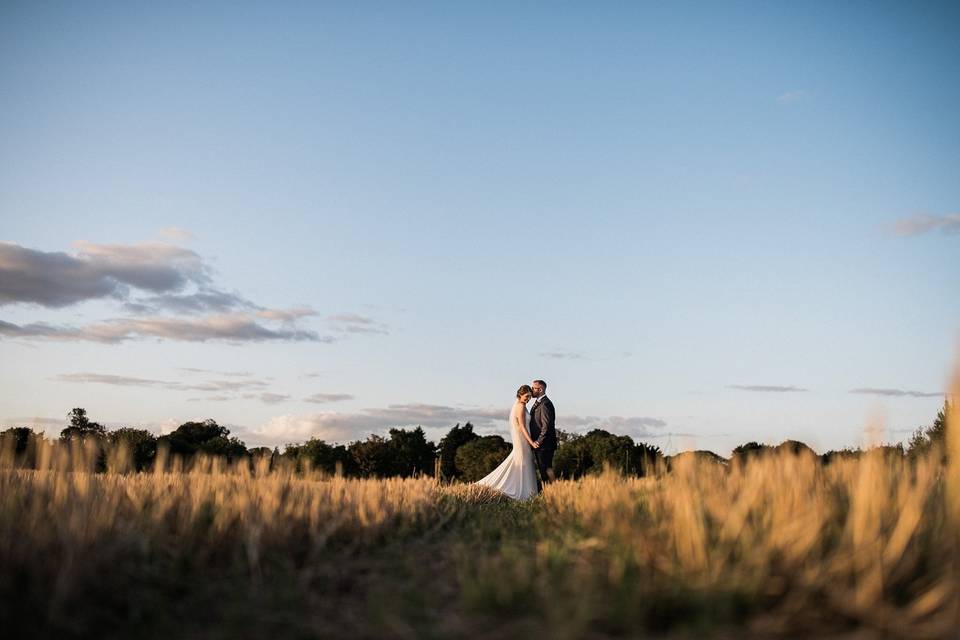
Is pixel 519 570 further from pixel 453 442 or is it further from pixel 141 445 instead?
pixel 453 442

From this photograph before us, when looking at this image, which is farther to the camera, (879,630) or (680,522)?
(680,522)

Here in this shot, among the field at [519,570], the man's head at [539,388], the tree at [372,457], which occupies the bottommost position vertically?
the tree at [372,457]

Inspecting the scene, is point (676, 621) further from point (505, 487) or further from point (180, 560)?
point (505, 487)

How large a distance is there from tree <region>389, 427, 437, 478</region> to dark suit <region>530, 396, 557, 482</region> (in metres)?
18.5

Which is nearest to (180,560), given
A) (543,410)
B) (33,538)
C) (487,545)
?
(33,538)

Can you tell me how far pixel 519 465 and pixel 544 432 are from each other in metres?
1.61

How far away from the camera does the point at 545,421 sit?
17.4 m

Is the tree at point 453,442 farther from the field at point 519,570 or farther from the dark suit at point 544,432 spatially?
the field at point 519,570

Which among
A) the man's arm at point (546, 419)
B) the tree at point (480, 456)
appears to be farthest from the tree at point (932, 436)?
the tree at point (480, 456)

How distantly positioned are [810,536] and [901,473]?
2.71 metres

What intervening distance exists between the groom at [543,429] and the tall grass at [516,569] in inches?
441

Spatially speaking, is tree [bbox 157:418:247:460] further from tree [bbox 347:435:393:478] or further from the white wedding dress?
the white wedding dress

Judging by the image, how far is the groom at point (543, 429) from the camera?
17.4 m

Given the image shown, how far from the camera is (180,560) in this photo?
5.02m
